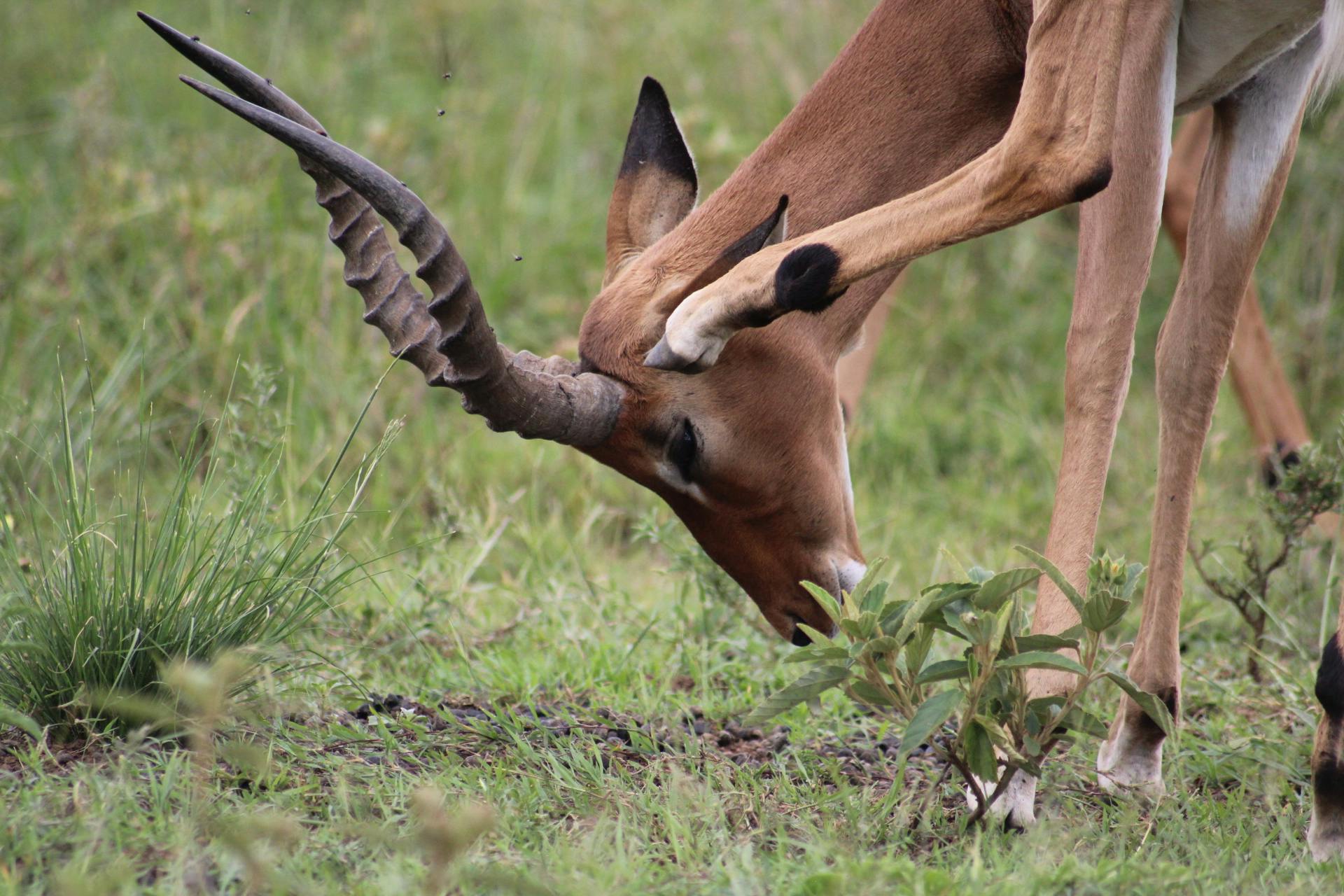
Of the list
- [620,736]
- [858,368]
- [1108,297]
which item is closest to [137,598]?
[620,736]

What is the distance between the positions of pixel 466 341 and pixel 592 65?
221 inches

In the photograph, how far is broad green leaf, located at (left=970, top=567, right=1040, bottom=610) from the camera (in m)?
2.33

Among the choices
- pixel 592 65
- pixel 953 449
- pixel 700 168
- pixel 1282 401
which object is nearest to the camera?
pixel 1282 401

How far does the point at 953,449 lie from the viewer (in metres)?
5.50

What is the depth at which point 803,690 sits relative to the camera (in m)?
2.37

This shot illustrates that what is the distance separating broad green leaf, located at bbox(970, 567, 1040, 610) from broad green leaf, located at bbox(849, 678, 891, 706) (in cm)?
22

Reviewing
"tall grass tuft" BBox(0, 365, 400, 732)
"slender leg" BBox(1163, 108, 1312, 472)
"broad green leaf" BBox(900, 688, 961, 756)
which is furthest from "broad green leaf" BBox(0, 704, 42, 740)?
"slender leg" BBox(1163, 108, 1312, 472)

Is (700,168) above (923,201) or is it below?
above

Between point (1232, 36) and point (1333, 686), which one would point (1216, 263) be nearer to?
point (1232, 36)

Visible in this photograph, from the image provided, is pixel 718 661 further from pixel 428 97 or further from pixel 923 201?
pixel 428 97

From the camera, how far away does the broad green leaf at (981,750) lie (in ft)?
7.87

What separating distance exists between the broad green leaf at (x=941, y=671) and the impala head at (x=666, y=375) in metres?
0.93

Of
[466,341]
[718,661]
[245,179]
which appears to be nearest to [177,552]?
[466,341]

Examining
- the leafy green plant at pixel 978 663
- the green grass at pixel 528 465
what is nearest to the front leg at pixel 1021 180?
the green grass at pixel 528 465
